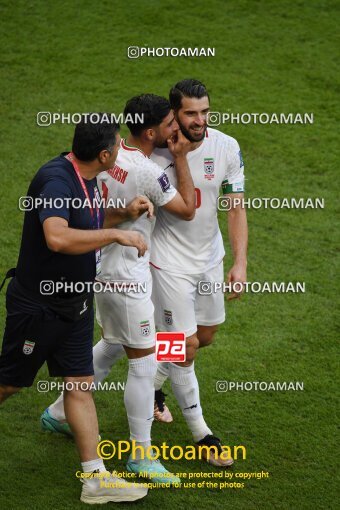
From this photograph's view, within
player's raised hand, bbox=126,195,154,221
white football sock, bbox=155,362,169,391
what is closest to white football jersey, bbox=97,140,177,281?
player's raised hand, bbox=126,195,154,221

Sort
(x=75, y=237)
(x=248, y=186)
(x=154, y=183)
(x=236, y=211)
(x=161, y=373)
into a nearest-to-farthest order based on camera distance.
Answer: (x=75, y=237), (x=154, y=183), (x=236, y=211), (x=161, y=373), (x=248, y=186)

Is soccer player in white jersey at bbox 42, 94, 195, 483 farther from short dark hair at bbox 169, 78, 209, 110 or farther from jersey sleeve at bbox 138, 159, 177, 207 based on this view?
short dark hair at bbox 169, 78, 209, 110

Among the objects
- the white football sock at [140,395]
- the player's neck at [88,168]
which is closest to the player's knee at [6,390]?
the white football sock at [140,395]

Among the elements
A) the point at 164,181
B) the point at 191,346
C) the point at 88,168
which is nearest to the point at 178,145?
the point at 164,181

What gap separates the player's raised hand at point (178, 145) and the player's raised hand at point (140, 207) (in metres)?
0.36

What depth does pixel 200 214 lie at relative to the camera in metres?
5.29

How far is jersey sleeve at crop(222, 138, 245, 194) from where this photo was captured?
532 centimetres

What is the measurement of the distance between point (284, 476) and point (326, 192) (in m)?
3.85

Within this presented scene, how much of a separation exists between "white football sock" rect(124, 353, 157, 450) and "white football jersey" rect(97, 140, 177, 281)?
44 cm

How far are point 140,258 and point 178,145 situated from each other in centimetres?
60

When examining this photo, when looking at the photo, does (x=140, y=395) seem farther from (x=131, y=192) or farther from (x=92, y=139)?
(x=92, y=139)

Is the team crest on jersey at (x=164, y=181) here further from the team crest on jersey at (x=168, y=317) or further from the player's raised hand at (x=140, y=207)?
the team crest on jersey at (x=168, y=317)

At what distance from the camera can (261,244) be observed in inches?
308

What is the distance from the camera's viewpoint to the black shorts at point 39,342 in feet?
15.6
